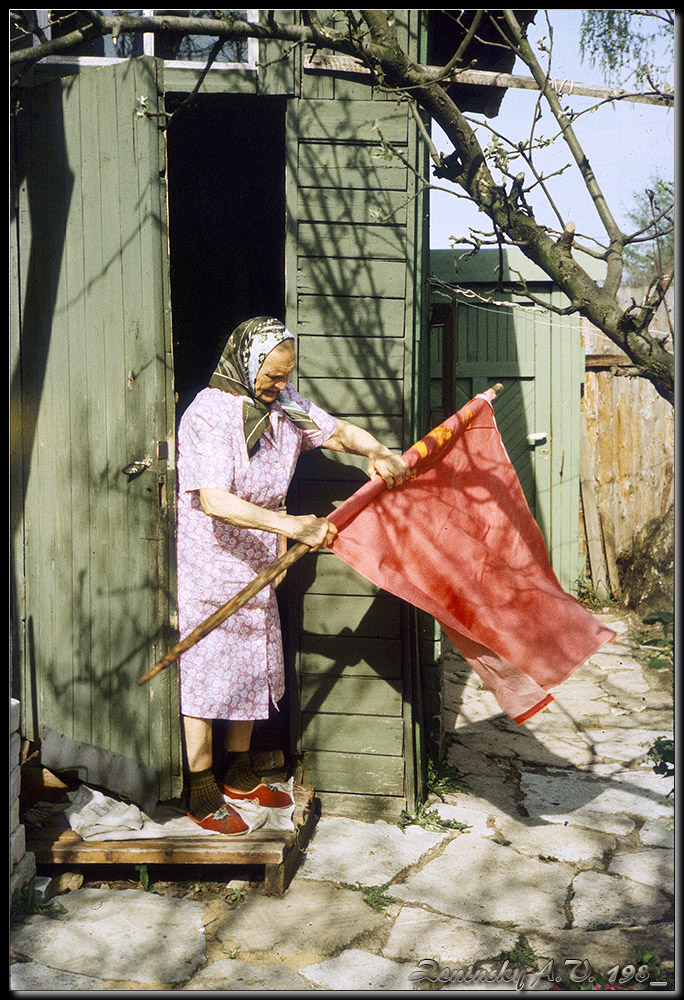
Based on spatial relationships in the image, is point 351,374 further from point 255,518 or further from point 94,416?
point 94,416

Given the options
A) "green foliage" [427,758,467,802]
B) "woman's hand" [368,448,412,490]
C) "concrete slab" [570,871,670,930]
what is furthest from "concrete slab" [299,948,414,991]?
"woman's hand" [368,448,412,490]

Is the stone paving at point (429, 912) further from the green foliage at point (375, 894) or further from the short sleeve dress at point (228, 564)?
the short sleeve dress at point (228, 564)

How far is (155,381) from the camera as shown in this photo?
3621 mm

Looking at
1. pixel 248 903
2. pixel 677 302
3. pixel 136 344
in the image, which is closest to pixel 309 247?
pixel 136 344

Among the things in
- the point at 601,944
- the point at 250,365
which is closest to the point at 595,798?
the point at 601,944

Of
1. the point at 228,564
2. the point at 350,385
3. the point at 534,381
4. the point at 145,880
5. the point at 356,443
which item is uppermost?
the point at 534,381

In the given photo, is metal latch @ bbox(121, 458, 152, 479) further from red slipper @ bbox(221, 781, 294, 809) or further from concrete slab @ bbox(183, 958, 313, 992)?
concrete slab @ bbox(183, 958, 313, 992)

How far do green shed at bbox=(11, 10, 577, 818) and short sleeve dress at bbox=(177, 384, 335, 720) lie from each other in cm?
14

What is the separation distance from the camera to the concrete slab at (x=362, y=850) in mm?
3586

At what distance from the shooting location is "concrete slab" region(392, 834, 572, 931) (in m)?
3.28

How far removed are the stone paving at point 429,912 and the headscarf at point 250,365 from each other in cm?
193

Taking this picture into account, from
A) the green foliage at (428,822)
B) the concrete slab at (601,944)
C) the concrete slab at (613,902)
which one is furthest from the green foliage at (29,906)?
the concrete slab at (613,902)

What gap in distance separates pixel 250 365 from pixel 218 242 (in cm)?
320
